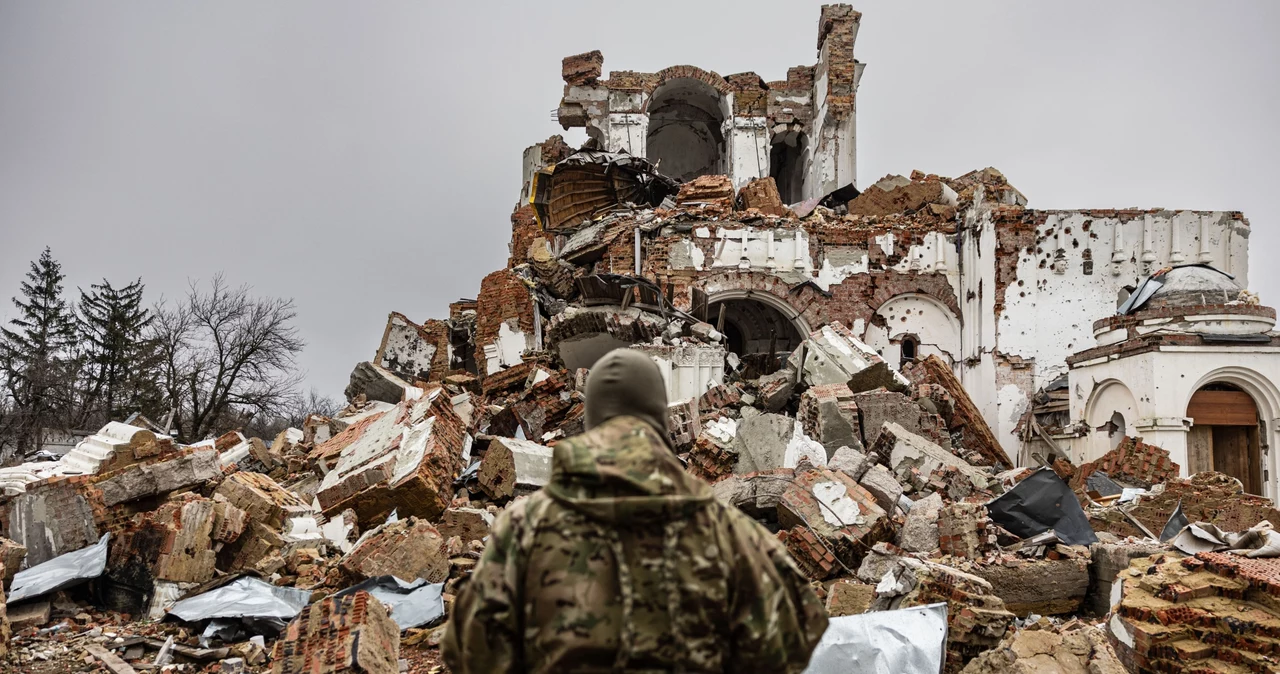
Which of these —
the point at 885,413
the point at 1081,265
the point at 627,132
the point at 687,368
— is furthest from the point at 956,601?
the point at 627,132

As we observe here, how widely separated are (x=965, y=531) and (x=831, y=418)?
3.48 metres

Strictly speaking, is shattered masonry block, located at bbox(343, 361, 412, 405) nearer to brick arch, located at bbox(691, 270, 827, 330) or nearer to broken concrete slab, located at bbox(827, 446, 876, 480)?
brick arch, located at bbox(691, 270, 827, 330)

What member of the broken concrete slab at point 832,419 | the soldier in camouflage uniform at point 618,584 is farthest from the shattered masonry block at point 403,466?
the soldier in camouflage uniform at point 618,584

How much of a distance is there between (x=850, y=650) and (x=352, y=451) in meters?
6.97

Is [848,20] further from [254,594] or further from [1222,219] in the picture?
[254,594]

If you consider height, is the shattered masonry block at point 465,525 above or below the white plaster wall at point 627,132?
below

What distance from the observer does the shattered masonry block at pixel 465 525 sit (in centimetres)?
694

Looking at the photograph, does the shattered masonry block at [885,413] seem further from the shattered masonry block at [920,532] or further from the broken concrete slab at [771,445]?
the shattered masonry block at [920,532]

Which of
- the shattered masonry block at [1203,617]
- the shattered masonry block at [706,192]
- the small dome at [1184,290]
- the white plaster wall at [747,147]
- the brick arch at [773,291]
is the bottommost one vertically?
the shattered masonry block at [1203,617]

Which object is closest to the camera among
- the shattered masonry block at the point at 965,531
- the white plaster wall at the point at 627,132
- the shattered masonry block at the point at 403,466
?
the shattered masonry block at the point at 965,531

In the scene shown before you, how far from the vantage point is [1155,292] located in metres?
11.9

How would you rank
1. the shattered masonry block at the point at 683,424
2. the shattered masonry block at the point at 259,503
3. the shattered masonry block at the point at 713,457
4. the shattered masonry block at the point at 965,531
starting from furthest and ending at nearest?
1. the shattered masonry block at the point at 683,424
2. the shattered masonry block at the point at 713,457
3. the shattered masonry block at the point at 259,503
4. the shattered masonry block at the point at 965,531

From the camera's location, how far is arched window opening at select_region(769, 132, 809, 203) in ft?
86.3

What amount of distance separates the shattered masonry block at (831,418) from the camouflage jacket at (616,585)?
817cm
